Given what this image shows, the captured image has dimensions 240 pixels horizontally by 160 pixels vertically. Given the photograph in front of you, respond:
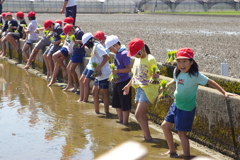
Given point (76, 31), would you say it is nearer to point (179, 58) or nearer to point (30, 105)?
point (30, 105)

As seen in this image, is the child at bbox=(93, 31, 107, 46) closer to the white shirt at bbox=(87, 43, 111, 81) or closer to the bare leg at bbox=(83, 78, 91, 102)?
the white shirt at bbox=(87, 43, 111, 81)

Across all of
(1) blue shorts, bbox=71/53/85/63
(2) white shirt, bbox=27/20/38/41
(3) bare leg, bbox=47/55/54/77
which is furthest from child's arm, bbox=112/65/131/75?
(2) white shirt, bbox=27/20/38/41

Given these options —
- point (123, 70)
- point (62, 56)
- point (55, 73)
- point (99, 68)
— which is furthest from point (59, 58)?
point (123, 70)

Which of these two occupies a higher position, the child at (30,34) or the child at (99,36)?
the child at (99,36)

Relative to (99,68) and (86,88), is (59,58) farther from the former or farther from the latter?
(99,68)

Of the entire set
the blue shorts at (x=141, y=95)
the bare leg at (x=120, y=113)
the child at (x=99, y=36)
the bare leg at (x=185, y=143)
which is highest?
the child at (x=99, y=36)

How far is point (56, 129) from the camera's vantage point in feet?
26.0

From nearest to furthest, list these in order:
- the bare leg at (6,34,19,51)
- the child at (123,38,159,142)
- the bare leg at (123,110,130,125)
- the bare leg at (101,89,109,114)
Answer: the child at (123,38,159,142) → the bare leg at (123,110,130,125) → the bare leg at (101,89,109,114) → the bare leg at (6,34,19,51)

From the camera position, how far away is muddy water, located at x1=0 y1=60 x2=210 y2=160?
6.74 meters

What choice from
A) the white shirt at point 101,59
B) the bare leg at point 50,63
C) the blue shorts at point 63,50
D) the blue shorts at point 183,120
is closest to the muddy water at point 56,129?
the blue shorts at point 183,120

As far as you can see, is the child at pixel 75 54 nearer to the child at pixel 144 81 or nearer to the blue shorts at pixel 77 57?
the blue shorts at pixel 77 57

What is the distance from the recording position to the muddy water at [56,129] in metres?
6.74

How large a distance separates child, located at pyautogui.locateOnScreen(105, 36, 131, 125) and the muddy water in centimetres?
23

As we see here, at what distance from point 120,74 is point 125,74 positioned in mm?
91
